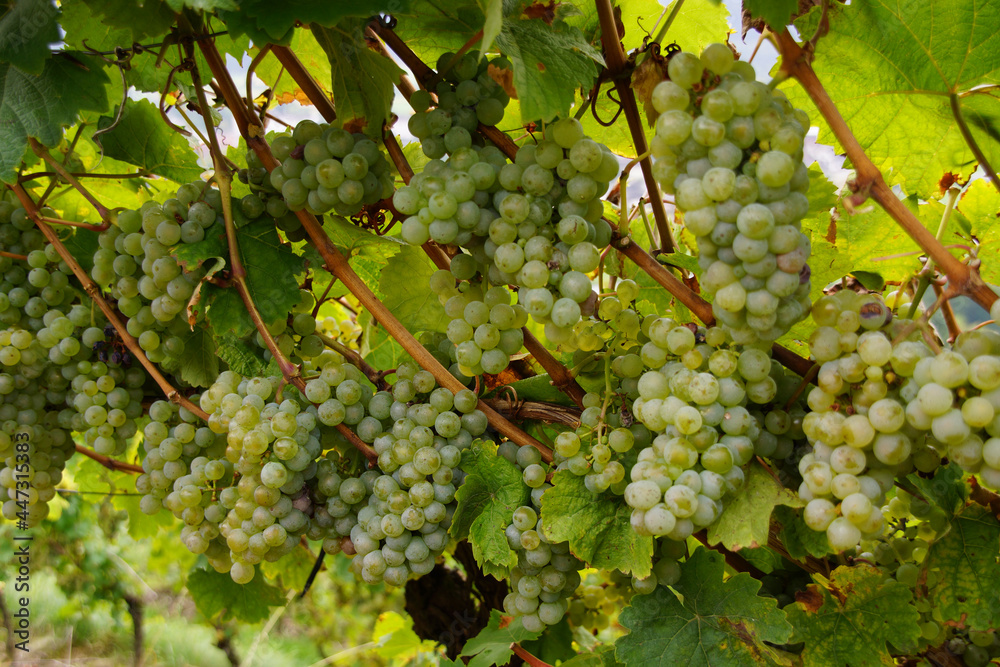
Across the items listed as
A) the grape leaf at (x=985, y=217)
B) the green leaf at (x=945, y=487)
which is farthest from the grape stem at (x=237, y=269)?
the grape leaf at (x=985, y=217)

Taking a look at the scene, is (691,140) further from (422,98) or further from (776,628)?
(776,628)

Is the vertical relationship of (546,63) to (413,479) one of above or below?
above

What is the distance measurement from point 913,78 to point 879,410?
497 mm

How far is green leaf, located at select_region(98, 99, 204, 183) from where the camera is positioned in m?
1.16

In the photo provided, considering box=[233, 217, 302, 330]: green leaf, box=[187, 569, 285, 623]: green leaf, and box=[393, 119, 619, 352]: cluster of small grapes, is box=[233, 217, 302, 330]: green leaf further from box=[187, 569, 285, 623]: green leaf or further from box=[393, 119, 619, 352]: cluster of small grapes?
box=[187, 569, 285, 623]: green leaf

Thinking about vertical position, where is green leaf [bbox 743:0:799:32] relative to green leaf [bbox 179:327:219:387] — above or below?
above

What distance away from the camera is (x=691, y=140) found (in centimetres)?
63

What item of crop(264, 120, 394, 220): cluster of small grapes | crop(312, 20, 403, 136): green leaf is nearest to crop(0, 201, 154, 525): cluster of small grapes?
crop(264, 120, 394, 220): cluster of small grapes

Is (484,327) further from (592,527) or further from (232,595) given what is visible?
(232,595)

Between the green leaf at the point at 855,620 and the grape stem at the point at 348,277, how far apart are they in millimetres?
412

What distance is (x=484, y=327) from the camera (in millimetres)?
799

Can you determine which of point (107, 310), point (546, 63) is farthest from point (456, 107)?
point (107, 310)

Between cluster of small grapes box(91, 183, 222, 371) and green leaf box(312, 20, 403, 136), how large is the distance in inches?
10.0

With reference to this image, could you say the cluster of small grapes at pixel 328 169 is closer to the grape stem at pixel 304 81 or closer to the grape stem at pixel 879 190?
the grape stem at pixel 304 81
